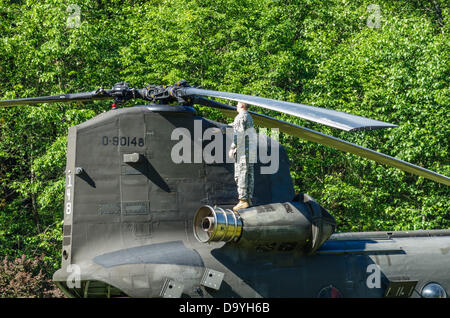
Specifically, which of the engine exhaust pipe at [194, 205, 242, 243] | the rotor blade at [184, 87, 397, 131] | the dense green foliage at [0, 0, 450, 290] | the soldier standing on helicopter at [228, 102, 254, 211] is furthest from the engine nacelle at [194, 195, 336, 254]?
the dense green foliage at [0, 0, 450, 290]

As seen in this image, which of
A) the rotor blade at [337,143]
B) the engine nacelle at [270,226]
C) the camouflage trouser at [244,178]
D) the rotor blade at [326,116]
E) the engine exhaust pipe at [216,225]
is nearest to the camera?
the rotor blade at [326,116]

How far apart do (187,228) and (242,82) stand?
1633 cm

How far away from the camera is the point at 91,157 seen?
8.40 metres

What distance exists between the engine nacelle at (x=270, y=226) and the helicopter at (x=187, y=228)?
2 centimetres

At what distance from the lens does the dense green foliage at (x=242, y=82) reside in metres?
19.6

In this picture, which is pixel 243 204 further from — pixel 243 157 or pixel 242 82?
pixel 242 82

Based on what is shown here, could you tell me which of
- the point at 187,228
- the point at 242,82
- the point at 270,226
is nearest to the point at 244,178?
the point at 270,226

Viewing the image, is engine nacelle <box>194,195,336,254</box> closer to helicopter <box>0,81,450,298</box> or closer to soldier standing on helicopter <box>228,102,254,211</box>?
helicopter <box>0,81,450,298</box>

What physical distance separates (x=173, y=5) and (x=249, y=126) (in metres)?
18.7

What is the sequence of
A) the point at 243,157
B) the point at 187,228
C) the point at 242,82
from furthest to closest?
1. the point at 242,82
2. the point at 187,228
3. the point at 243,157

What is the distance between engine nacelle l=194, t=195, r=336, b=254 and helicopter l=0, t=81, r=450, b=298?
0.05 ft

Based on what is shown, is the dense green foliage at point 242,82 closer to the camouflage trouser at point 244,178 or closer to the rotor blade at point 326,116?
the camouflage trouser at point 244,178

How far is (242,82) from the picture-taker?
24312mm

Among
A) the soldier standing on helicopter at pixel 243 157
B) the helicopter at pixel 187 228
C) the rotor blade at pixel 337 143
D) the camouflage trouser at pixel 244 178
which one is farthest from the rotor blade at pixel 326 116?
the rotor blade at pixel 337 143
